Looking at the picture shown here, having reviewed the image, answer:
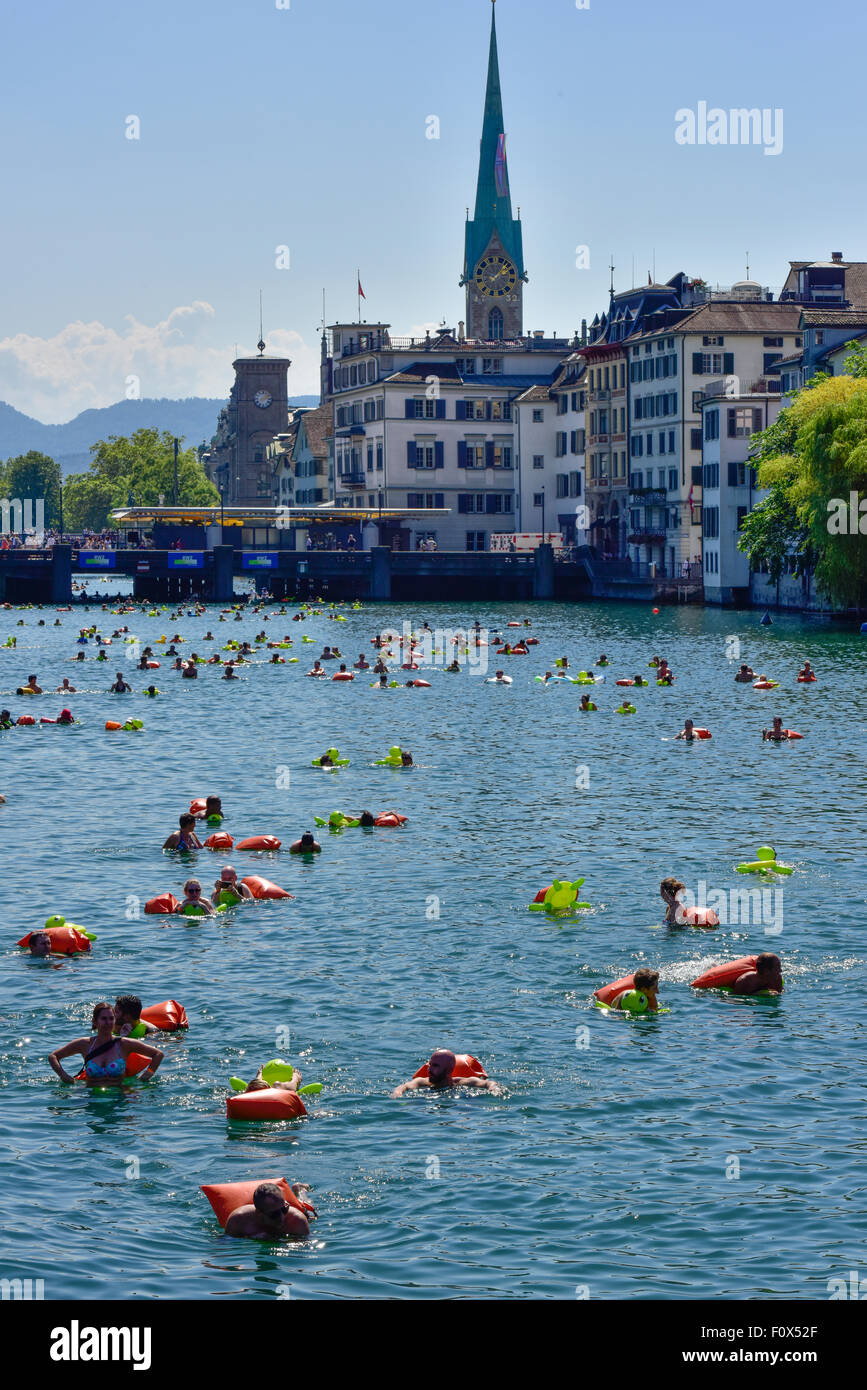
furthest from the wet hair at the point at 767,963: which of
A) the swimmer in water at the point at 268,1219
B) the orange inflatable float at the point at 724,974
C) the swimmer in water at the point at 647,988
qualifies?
the swimmer in water at the point at 268,1219

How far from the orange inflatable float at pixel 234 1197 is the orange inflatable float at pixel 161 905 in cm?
1373

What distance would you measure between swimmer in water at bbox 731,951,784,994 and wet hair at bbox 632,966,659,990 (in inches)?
73.6

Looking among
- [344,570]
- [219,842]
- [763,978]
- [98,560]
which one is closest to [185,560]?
[98,560]

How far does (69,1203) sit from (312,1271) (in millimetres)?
3007

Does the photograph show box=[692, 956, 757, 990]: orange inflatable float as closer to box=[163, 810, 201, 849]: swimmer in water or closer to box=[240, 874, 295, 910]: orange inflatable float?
box=[240, 874, 295, 910]: orange inflatable float

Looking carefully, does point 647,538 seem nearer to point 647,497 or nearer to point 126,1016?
point 647,497

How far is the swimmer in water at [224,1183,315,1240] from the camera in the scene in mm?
17703

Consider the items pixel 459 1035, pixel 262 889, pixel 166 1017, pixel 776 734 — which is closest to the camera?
pixel 459 1035

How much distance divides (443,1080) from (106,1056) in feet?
13.1

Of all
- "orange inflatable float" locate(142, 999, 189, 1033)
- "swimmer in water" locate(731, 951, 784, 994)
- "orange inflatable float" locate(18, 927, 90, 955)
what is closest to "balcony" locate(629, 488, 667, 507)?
"orange inflatable float" locate(18, 927, 90, 955)

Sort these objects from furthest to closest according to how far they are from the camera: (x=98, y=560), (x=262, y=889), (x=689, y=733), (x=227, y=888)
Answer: (x=98, y=560) → (x=689, y=733) → (x=262, y=889) → (x=227, y=888)

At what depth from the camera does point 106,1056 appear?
22422 millimetres

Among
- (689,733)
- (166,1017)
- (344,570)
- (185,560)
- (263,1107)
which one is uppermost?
(185,560)

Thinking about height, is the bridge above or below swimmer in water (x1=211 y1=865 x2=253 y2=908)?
above
